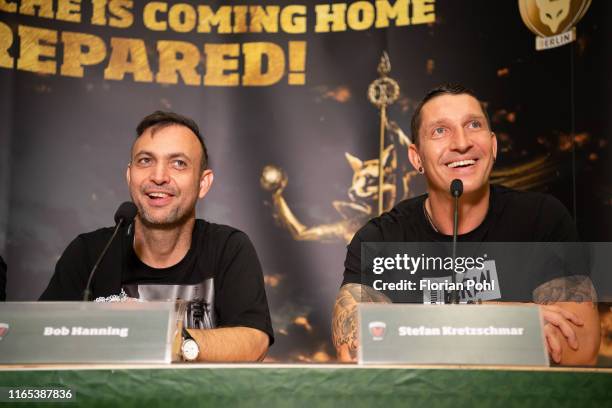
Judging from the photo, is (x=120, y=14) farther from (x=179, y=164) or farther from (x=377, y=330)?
(x=377, y=330)

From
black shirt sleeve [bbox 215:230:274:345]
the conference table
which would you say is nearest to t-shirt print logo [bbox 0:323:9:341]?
the conference table

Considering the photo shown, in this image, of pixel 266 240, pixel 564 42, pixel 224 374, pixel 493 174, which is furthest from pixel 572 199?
pixel 224 374

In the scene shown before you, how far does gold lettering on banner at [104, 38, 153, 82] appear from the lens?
3520mm

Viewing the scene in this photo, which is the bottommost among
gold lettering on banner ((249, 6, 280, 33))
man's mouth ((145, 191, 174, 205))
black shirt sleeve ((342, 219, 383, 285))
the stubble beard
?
black shirt sleeve ((342, 219, 383, 285))

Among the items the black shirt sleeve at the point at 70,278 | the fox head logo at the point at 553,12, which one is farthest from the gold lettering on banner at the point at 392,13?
the black shirt sleeve at the point at 70,278

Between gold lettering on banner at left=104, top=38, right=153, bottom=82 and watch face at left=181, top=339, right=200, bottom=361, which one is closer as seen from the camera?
watch face at left=181, top=339, right=200, bottom=361

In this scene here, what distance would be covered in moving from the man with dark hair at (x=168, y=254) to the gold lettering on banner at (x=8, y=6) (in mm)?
1615

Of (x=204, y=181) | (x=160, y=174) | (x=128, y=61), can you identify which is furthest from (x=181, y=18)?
(x=160, y=174)

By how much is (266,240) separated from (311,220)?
0.26 metres

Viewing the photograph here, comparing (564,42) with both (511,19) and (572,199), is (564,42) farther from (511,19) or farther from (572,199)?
(572,199)

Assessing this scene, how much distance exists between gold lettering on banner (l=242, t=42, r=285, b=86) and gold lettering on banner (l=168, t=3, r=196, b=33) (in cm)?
32

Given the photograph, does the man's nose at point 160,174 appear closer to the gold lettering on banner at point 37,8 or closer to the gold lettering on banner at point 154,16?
the gold lettering on banner at point 154,16

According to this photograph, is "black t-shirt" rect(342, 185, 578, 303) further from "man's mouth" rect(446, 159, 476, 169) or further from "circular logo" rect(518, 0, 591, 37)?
"circular logo" rect(518, 0, 591, 37)

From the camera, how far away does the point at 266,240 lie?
344 centimetres
